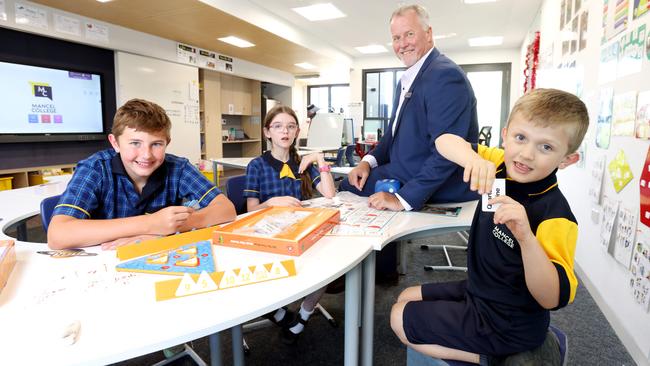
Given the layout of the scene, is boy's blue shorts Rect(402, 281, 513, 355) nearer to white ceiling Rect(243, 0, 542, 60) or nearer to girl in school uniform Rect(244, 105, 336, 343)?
girl in school uniform Rect(244, 105, 336, 343)

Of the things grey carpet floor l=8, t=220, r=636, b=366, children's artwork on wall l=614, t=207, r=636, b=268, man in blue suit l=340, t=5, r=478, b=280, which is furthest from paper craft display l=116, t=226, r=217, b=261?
children's artwork on wall l=614, t=207, r=636, b=268

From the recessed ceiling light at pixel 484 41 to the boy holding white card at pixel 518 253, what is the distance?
811cm

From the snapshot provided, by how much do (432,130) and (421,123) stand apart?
88mm

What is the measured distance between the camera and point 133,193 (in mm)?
1355

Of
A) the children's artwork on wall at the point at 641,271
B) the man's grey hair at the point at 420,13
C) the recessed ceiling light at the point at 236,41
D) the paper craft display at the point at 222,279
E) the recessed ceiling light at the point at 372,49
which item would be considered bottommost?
the children's artwork on wall at the point at 641,271

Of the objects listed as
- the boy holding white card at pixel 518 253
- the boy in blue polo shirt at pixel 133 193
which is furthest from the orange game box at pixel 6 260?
A: the boy holding white card at pixel 518 253

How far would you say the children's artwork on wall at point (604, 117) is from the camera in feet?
6.86

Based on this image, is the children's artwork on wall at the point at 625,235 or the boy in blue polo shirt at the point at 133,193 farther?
the children's artwork on wall at the point at 625,235

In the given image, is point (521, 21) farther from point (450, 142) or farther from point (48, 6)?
point (48, 6)

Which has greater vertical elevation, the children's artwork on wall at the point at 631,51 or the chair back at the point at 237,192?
the children's artwork on wall at the point at 631,51

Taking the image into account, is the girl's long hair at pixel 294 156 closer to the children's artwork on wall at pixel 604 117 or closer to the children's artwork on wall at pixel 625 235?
the children's artwork on wall at pixel 625 235

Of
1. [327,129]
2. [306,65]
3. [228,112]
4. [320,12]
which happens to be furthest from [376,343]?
[306,65]

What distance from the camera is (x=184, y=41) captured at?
6.62m

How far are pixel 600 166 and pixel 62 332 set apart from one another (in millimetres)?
2600
